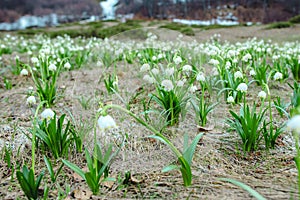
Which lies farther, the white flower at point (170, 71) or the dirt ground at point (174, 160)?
the white flower at point (170, 71)

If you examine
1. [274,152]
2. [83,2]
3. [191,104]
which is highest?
[83,2]

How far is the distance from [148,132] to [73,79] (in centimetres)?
191

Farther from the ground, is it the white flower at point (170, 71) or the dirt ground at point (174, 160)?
the white flower at point (170, 71)

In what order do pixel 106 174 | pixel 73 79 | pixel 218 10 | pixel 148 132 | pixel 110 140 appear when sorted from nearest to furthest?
pixel 106 174 < pixel 110 140 < pixel 148 132 < pixel 73 79 < pixel 218 10

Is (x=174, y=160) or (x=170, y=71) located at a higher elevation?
(x=170, y=71)

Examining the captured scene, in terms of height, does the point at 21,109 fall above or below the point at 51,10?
below

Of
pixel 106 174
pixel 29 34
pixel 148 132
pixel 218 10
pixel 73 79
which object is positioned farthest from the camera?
pixel 29 34

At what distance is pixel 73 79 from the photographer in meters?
3.61

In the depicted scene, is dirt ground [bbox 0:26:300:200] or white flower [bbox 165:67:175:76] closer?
dirt ground [bbox 0:26:300:200]

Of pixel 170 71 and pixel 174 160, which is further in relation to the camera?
pixel 170 71

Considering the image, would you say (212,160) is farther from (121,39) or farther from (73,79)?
(73,79)

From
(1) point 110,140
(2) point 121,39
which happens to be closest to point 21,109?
(2) point 121,39

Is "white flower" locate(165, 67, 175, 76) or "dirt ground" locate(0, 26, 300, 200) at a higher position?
"white flower" locate(165, 67, 175, 76)

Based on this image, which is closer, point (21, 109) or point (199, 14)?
point (21, 109)
